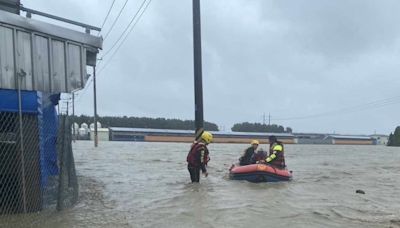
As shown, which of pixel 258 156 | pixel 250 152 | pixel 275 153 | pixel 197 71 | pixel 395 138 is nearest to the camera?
pixel 275 153

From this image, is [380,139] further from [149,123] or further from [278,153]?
[278,153]

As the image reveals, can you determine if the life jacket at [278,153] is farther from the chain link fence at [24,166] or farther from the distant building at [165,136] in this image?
the distant building at [165,136]

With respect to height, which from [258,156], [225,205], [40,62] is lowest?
[225,205]

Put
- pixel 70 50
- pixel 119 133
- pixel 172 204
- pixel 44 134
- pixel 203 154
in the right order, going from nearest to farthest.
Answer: pixel 44 134, pixel 70 50, pixel 172 204, pixel 203 154, pixel 119 133

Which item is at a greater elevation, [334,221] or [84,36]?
[84,36]

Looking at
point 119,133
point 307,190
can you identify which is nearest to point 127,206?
point 307,190

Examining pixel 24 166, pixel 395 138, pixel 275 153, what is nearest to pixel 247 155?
pixel 275 153

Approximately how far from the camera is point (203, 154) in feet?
50.2

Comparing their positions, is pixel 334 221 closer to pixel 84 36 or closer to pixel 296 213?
pixel 296 213

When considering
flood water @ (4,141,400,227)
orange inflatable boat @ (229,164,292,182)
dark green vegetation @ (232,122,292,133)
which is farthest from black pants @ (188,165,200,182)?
dark green vegetation @ (232,122,292,133)

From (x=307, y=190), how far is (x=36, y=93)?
9478mm

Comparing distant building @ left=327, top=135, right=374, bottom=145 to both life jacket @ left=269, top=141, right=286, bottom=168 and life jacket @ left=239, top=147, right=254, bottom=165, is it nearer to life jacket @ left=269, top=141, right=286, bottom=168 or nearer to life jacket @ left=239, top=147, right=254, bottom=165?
life jacket @ left=239, top=147, right=254, bottom=165

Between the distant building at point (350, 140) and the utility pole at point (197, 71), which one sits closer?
the utility pole at point (197, 71)

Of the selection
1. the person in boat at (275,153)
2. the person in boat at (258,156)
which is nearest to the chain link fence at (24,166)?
the person in boat at (275,153)
